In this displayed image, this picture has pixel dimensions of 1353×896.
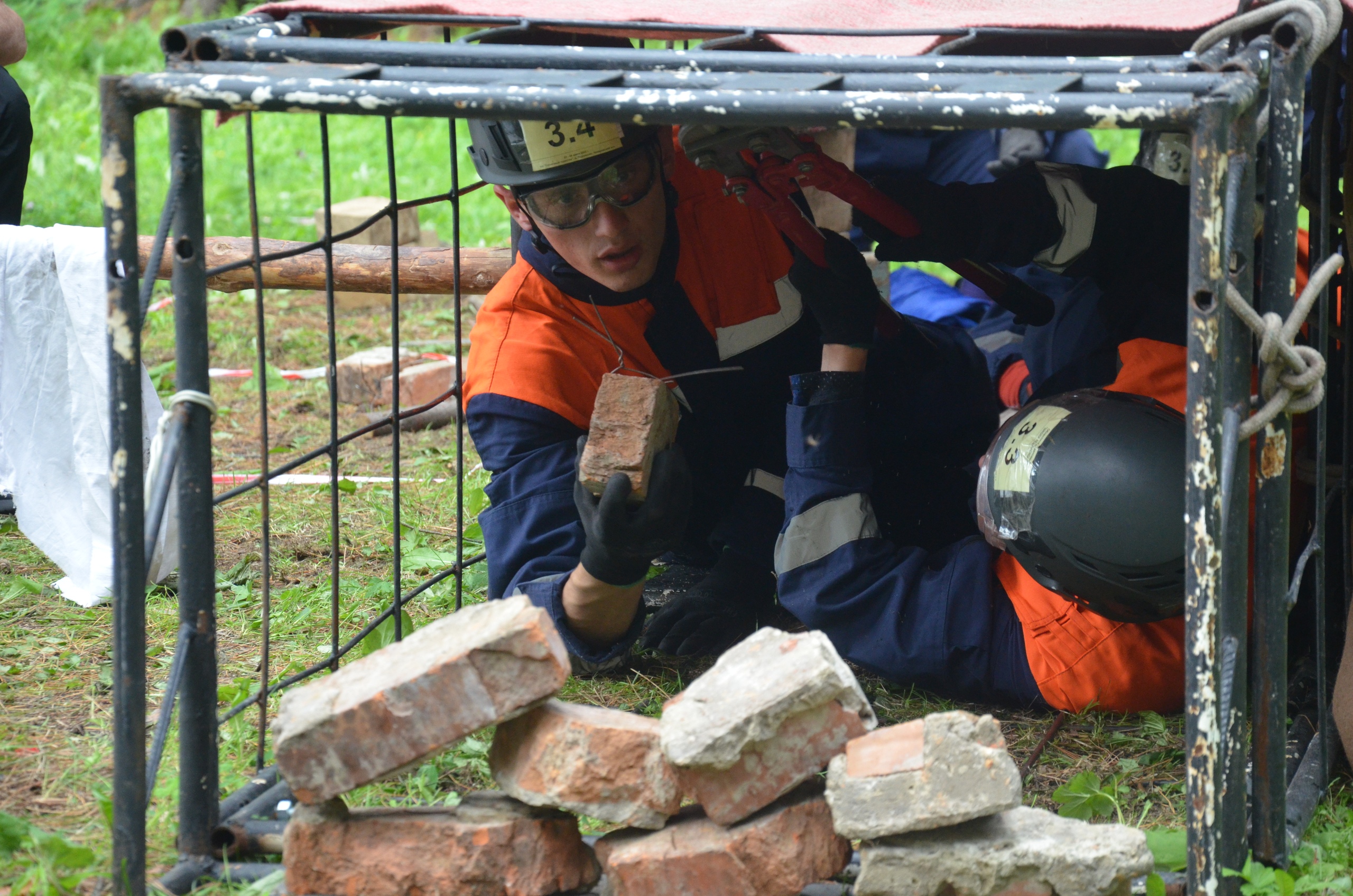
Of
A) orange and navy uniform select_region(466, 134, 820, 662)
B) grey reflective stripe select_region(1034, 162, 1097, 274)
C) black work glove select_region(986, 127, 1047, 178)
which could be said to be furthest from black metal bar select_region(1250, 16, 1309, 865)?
black work glove select_region(986, 127, 1047, 178)

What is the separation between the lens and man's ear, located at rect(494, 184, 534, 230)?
311cm

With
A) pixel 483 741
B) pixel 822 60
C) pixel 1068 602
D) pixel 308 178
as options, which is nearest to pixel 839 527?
pixel 1068 602

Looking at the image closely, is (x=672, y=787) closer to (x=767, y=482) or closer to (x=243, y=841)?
(x=243, y=841)

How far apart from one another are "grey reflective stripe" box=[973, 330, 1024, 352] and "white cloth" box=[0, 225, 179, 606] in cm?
281

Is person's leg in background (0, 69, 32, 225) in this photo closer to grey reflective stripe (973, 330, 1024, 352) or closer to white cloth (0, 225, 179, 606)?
white cloth (0, 225, 179, 606)

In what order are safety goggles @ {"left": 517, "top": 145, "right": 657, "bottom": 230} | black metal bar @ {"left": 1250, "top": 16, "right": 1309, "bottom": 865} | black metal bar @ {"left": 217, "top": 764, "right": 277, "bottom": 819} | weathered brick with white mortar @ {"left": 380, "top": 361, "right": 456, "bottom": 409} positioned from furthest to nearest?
weathered brick with white mortar @ {"left": 380, "top": 361, "right": 456, "bottom": 409}, safety goggles @ {"left": 517, "top": 145, "right": 657, "bottom": 230}, black metal bar @ {"left": 217, "top": 764, "right": 277, "bottom": 819}, black metal bar @ {"left": 1250, "top": 16, "right": 1309, "bottom": 865}

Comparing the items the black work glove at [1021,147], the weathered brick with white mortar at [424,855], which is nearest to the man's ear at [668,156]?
the weathered brick with white mortar at [424,855]

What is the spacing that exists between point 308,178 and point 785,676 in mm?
8585

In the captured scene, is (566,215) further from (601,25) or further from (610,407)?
(601,25)

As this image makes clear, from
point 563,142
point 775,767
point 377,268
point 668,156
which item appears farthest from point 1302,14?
point 377,268

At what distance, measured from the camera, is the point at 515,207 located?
318cm

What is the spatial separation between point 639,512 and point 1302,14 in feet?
4.78

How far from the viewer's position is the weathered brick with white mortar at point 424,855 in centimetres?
197

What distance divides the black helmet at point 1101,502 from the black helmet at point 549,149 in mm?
1130
